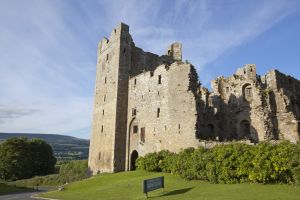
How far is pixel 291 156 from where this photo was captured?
1558cm

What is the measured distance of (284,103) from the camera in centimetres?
3003

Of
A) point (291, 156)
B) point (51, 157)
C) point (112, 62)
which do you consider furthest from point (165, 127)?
point (51, 157)

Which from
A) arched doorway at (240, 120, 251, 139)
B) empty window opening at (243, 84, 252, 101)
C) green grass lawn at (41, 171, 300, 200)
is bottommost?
green grass lawn at (41, 171, 300, 200)

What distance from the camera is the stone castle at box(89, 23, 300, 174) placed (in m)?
28.0

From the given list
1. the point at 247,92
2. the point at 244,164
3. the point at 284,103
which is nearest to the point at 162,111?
the point at 247,92

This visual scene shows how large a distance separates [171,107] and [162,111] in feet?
4.81

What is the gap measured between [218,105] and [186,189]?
18.0 metres

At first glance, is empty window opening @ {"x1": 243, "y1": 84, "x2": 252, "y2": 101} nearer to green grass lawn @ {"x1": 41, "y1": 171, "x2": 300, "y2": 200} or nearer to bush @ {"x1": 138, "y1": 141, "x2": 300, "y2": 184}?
bush @ {"x1": 138, "y1": 141, "x2": 300, "y2": 184}

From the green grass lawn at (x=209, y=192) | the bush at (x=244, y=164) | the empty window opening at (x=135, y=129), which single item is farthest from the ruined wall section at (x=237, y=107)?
the green grass lawn at (x=209, y=192)

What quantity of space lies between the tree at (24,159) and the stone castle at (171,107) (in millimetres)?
21773

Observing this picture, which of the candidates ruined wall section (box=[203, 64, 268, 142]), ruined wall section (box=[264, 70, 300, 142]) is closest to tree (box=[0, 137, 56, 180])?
ruined wall section (box=[203, 64, 268, 142])

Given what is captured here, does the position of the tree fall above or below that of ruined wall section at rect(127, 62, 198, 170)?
below

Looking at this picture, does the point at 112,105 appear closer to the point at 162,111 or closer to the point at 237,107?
the point at 162,111

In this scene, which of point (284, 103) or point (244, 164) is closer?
point (244, 164)
